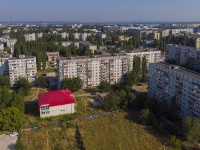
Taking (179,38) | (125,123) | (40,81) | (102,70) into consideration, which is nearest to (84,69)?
(102,70)

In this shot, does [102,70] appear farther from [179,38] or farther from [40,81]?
[179,38]

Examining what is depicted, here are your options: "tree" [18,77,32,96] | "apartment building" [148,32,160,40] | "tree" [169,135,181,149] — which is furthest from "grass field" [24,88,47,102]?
"apartment building" [148,32,160,40]

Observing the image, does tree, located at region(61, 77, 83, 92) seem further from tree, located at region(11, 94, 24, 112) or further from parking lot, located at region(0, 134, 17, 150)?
parking lot, located at region(0, 134, 17, 150)

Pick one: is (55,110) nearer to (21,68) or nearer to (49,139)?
(49,139)

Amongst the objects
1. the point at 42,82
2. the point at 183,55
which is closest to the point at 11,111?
the point at 42,82

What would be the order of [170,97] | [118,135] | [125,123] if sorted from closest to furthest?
[118,135]
[125,123]
[170,97]

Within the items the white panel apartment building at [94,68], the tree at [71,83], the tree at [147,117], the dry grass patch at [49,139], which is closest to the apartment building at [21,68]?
the white panel apartment building at [94,68]
